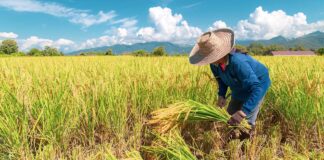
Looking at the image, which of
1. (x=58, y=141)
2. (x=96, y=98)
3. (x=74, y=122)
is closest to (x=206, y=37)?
(x=96, y=98)

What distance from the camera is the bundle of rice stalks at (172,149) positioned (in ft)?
6.24

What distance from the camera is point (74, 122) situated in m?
2.19

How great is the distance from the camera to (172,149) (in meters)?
2.07

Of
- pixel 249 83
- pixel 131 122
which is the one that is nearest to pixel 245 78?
pixel 249 83

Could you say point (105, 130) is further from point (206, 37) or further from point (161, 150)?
point (206, 37)

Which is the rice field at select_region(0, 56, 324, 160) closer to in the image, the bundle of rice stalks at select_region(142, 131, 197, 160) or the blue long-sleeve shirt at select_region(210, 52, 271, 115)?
the bundle of rice stalks at select_region(142, 131, 197, 160)

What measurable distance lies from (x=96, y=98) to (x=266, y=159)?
1.33 m

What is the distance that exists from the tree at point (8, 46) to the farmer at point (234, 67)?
63624 mm

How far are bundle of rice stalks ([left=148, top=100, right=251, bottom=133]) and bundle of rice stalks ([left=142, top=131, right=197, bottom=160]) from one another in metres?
0.08

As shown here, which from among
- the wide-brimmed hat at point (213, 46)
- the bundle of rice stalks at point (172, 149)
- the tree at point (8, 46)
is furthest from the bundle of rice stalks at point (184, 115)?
the tree at point (8, 46)

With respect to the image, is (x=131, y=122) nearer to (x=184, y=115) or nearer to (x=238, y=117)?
(x=184, y=115)

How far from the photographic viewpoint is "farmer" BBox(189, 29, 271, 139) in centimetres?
217

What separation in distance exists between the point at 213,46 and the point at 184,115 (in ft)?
1.72

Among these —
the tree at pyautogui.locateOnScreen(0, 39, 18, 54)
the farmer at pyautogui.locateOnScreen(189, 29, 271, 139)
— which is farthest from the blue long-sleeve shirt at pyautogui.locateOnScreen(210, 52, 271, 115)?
the tree at pyautogui.locateOnScreen(0, 39, 18, 54)
